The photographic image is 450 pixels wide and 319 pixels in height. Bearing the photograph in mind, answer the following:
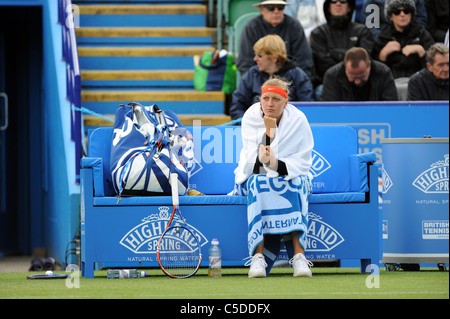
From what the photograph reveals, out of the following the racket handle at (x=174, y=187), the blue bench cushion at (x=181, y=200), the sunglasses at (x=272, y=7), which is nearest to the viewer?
the racket handle at (x=174, y=187)

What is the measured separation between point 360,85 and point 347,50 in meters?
1.02

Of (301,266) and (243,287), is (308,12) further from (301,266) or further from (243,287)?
(243,287)

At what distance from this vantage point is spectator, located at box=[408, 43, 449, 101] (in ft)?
32.9

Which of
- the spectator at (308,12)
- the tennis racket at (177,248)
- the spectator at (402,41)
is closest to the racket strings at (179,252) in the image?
the tennis racket at (177,248)

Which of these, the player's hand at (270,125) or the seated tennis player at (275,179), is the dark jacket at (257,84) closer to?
the seated tennis player at (275,179)

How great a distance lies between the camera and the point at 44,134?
43.3 feet

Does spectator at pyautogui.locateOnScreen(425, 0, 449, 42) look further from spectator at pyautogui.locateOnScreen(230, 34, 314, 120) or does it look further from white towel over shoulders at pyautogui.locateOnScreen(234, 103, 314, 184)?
white towel over shoulders at pyautogui.locateOnScreen(234, 103, 314, 184)

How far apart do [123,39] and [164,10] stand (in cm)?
67

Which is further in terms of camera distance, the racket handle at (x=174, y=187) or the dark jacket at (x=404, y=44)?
the dark jacket at (x=404, y=44)

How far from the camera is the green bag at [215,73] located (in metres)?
11.0
